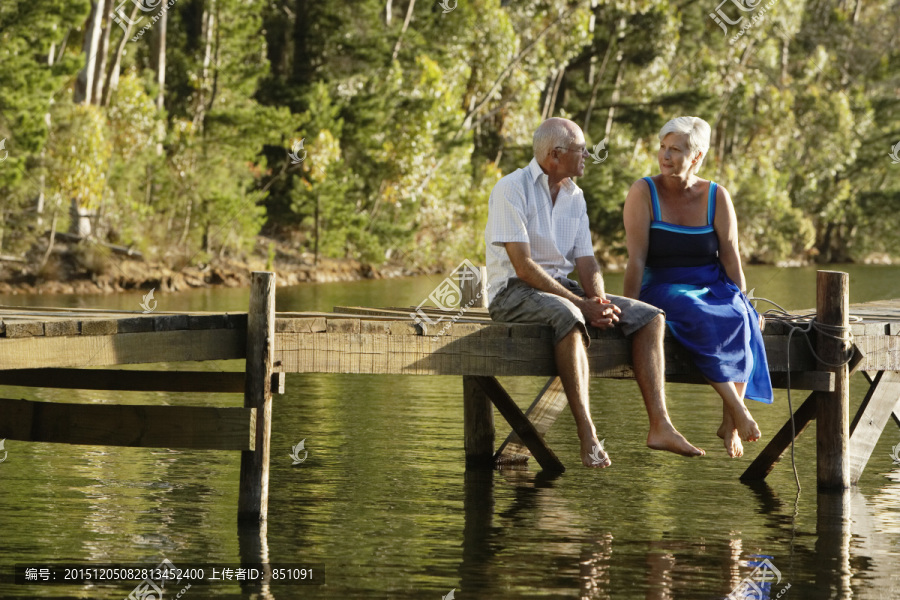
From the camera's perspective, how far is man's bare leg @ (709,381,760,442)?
28.1ft

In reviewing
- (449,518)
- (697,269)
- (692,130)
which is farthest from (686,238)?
(449,518)

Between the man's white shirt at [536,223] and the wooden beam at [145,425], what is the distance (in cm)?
187

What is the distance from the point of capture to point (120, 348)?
24.8 feet

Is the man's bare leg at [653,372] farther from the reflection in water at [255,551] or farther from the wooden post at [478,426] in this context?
the wooden post at [478,426]

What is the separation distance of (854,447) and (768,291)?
2719cm

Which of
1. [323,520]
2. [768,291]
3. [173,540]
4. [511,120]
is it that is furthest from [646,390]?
[511,120]

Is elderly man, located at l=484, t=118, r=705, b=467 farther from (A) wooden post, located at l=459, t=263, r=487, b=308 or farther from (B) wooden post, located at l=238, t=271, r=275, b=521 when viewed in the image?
(A) wooden post, located at l=459, t=263, r=487, b=308

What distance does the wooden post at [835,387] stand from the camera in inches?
373

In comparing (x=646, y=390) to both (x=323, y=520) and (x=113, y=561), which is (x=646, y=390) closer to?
(x=323, y=520)

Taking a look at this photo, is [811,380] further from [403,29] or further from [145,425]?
[403,29]

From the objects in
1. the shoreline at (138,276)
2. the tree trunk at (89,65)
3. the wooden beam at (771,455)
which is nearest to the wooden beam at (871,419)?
the wooden beam at (771,455)

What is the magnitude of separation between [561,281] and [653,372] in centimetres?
86

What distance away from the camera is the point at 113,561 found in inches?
304

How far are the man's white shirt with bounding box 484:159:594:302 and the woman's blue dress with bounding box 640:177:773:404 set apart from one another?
0.50m
